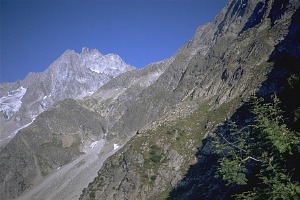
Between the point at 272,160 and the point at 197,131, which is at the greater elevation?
the point at 197,131

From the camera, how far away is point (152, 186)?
97.7 metres

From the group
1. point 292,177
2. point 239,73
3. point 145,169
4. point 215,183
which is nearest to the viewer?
point 292,177

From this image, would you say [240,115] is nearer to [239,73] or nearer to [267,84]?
[267,84]

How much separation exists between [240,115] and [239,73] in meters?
34.1

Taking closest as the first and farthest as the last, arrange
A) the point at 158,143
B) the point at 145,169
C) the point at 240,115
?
the point at 240,115 < the point at 145,169 < the point at 158,143

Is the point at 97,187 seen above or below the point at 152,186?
above

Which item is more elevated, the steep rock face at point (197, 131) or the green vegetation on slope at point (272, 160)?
the steep rock face at point (197, 131)

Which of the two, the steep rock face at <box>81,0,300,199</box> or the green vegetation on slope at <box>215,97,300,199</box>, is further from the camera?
the steep rock face at <box>81,0,300,199</box>

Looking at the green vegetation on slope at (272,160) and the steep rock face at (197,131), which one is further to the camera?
the steep rock face at (197,131)

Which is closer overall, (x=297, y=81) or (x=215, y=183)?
(x=297, y=81)

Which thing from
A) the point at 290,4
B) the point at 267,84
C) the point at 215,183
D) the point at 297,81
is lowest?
the point at 215,183

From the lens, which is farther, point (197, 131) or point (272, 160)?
point (197, 131)

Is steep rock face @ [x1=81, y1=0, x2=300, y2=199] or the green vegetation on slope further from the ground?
steep rock face @ [x1=81, y1=0, x2=300, y2=199]

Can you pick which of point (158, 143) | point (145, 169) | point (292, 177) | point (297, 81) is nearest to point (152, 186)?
point (145, 169)
